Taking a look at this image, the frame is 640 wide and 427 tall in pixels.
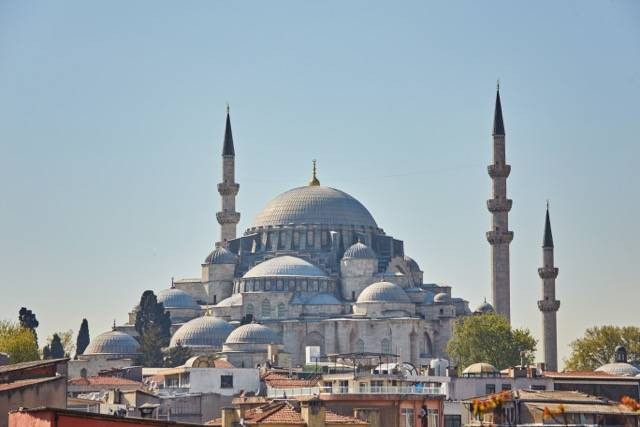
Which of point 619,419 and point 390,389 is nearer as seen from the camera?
point 619,419

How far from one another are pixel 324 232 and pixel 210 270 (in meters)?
5.90

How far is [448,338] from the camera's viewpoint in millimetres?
90438

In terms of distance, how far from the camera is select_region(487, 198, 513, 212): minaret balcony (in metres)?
88.6

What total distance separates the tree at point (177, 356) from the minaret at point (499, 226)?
13.3 m

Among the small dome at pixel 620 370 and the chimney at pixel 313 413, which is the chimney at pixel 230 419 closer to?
the chimney at pixel 313 413

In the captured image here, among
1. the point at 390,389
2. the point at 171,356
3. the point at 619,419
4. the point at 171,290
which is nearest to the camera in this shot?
the point at 619,419

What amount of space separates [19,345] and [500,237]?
76.2ft

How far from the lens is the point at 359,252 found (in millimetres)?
95125

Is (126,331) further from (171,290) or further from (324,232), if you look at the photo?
(324,232)

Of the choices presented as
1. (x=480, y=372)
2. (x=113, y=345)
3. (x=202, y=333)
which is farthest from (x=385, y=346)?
(x=480, y=372)

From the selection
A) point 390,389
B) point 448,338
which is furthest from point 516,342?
point 390,389

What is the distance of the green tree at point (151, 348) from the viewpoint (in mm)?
80625

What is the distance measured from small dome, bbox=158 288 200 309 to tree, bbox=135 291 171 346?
662 cm

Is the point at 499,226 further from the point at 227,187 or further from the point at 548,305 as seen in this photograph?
the point at 227,187
